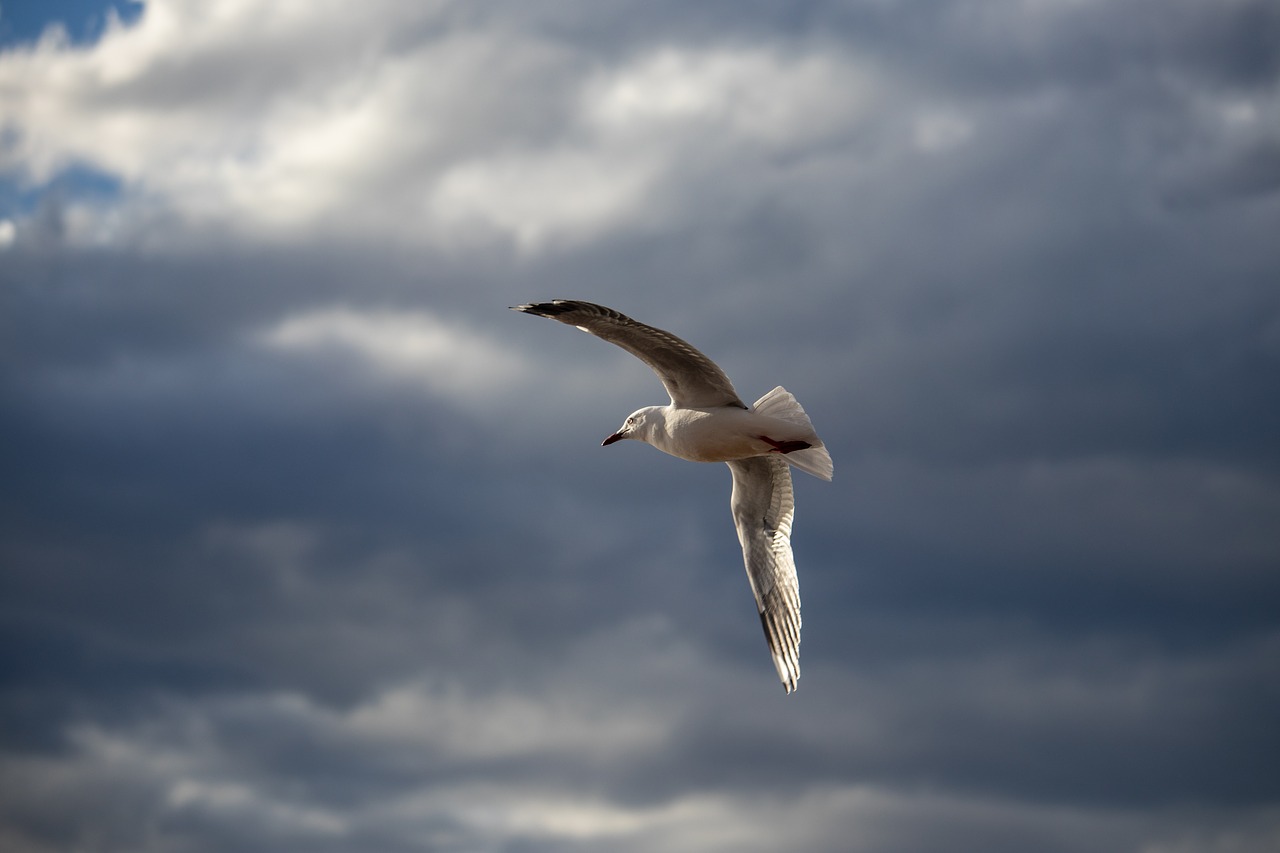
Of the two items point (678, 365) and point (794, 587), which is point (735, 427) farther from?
point (794, 587)

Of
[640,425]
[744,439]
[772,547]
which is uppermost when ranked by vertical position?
[640,425]

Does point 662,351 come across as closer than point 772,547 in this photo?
Yes

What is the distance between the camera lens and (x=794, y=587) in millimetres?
29109

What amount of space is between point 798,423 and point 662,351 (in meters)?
2.58

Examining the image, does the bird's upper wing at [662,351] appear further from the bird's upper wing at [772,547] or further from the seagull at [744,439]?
the bird's upper wing at [772,547]

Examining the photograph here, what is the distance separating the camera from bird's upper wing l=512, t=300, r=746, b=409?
2545 cm

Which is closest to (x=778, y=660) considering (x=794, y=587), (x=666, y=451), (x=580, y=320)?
(x=794, y=587)

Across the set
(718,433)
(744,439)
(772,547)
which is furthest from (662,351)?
(772,547)

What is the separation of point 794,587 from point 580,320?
6907mm

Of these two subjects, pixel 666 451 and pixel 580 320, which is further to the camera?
pixel 666 451

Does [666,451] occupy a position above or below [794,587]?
above

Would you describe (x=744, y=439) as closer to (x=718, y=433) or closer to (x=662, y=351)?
(x=718, y=433)

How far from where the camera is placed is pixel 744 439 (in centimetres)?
2672

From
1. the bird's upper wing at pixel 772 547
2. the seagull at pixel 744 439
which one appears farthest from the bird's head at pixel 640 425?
the bird's upper wing at pixel 772 547
